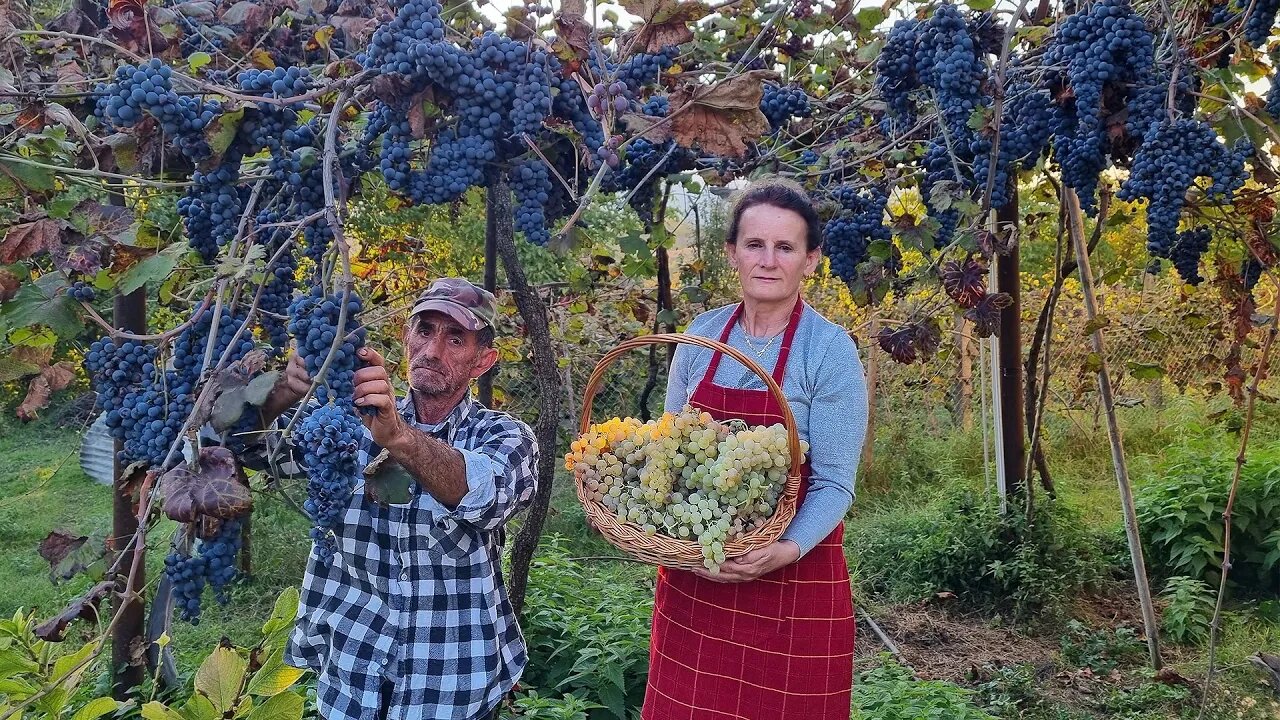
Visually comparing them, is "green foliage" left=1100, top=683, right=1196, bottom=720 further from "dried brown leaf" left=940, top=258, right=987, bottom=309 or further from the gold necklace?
the gold necklace

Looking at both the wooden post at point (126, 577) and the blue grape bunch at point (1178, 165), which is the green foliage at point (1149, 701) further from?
the wooden post at point (126, 577)

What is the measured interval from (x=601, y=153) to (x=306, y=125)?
21.7 inches

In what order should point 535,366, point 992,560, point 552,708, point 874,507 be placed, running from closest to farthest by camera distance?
1. point 535,366
2. point 552,708
3. point 992,560
4. point 874,507

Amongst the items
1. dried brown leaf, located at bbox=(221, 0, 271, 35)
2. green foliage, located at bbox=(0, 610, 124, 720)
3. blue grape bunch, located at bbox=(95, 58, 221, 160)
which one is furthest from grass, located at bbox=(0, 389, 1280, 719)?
green foliage, located at bbox=(0, 610, 124, 720)

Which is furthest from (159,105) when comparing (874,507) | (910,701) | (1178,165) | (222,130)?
(874,507)

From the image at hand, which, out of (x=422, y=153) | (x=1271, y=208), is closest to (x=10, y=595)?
(x=422, y=153)

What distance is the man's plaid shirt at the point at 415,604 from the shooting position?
1.95 m

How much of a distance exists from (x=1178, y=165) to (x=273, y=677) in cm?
213

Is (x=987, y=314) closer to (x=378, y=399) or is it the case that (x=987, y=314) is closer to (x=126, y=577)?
(x=378, y=399)

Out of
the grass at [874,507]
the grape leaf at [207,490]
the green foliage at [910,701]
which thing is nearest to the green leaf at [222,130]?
the grape leaf at [207,490]

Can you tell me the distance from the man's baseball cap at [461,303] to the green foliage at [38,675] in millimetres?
985

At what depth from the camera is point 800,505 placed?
199 cm

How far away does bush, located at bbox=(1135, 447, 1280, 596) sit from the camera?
452cm

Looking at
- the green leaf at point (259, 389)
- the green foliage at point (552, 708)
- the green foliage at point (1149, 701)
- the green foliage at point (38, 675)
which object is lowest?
the green foliage at point (1149, 701)
